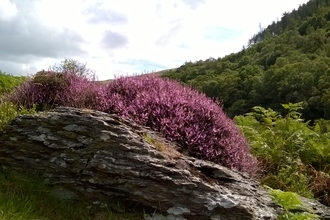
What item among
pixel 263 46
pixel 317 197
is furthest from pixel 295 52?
pixel 317 197

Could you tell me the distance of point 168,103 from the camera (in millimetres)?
6375

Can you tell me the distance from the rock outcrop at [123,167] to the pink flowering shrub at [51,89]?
1716mm

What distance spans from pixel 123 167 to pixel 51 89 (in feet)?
11.6

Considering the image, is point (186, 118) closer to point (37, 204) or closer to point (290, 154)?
point (37, 204)

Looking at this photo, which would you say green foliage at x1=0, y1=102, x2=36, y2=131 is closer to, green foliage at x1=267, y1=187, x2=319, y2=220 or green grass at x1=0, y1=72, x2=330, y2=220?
green grass at x1=0, y1=72, x2=330, y2=220

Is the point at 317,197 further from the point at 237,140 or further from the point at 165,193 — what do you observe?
the point at 165,193

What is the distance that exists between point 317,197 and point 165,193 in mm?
3680

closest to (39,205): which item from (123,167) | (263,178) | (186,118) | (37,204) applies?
(37,204)

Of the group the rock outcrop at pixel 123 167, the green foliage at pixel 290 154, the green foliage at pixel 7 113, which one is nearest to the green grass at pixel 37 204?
the rock outcrop at pixel 123 167

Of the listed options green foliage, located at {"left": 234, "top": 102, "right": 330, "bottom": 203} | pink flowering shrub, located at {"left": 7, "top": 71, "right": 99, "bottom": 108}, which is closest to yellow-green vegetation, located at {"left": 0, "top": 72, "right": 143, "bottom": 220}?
pink flowering shrub, located at {"left": 7, "top": 71, "right": 99, "bottom": 108}

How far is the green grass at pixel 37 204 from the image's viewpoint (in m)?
4.65

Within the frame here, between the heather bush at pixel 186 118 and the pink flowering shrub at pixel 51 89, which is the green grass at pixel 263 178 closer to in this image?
the pink flowering shrub at pixel 51 89

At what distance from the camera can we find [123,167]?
500 cm

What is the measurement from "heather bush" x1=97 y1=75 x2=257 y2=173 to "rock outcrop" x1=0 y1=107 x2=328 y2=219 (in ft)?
1.27
